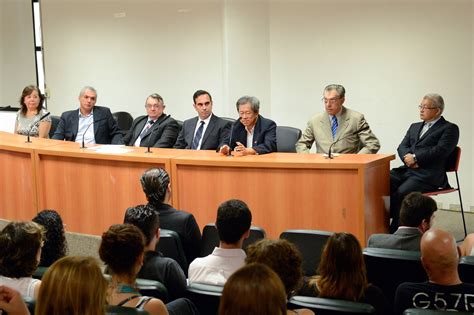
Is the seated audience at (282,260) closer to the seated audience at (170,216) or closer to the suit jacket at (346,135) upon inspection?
the seated audience at (170,216)

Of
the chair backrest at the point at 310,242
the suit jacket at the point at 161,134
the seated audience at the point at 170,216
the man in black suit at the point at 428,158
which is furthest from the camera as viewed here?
the suit jacket at the point at 161,134

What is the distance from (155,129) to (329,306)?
14.7ft

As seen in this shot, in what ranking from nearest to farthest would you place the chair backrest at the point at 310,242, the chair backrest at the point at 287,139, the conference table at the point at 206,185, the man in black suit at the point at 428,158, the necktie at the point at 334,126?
the chair backrest at the point at 310,242 → the conference table at the point at 206,185 → the man in black suit at the point at 428,158 → the necktie at the point at 334,126 → the chair backrest at the point at 287,139

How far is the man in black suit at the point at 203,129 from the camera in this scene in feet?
22.6

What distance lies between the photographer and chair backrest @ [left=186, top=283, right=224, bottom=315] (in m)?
3.27

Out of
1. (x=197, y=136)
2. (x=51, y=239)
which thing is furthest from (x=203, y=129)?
(x=51, y=239)

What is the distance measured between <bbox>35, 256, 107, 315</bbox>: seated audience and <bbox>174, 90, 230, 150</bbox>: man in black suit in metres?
4.30

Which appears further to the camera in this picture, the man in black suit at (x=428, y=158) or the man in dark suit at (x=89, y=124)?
the man in dark suit at (x=89, y=124)

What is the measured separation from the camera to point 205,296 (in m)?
3.30

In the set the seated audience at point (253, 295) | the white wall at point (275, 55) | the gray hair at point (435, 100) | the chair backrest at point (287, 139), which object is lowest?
the seated audience at point (253, 295)

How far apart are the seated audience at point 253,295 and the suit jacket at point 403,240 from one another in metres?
1.97

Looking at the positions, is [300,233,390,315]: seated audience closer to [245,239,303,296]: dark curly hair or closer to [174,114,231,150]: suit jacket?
[245,239,303,296]: dark curly hair

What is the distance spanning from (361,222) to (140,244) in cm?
258

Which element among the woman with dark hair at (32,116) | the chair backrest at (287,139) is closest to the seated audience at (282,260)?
the chair backrest at (287,139)
